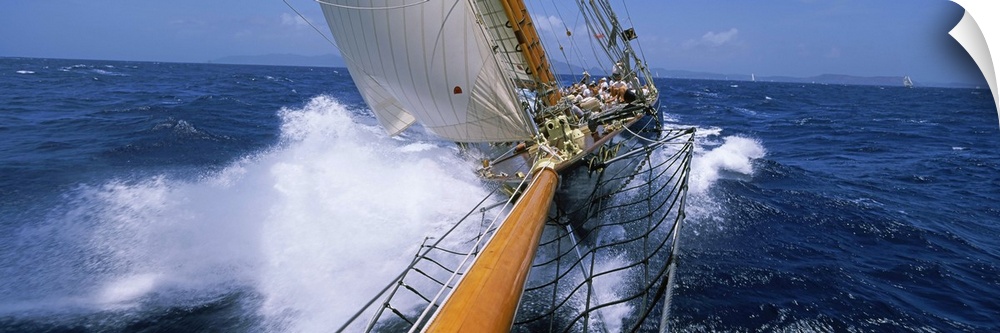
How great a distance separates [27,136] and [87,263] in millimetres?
12014

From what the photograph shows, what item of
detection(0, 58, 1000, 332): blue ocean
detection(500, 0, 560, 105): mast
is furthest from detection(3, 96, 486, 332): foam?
detection(500, 0, 560, 105): mast

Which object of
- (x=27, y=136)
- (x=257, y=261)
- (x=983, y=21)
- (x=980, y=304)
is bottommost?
(x=980, y=304)

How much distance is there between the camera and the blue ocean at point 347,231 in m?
5.63

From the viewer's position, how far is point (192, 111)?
20281 millimetres

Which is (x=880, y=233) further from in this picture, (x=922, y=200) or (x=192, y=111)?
→ (x=192, y=111)

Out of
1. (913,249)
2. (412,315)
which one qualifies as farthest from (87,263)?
(913,249)

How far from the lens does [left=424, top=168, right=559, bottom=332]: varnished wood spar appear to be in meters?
1.99

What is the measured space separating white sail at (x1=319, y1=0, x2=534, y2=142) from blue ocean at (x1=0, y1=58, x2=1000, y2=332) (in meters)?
2.21

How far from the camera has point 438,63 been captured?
6.01 metres

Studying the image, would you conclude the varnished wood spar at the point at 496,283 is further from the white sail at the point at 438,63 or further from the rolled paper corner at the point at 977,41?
the white sail at the point at 438,63

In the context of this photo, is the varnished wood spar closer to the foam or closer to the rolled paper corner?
the rolled paper corner

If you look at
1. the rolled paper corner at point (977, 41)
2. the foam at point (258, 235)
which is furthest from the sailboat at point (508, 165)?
the rolled paper corner at point (977, 41)

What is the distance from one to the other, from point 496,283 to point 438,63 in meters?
4.21

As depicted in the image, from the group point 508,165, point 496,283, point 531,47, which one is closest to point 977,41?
point 496,283
